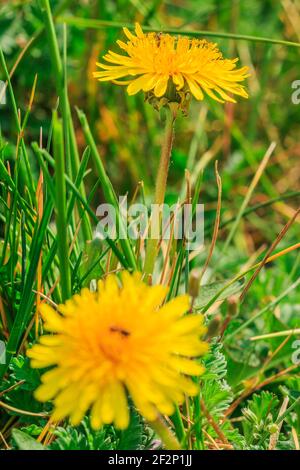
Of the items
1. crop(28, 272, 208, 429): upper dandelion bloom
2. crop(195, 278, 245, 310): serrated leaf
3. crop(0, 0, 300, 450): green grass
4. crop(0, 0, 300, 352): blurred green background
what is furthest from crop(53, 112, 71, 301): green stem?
crop(0, 0, 300, 352): blurred green background

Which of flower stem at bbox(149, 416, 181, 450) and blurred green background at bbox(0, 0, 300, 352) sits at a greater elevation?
blurred green background at bbox(0, 0, 300, 352)

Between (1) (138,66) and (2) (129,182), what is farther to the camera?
Result: (2) (129,182)

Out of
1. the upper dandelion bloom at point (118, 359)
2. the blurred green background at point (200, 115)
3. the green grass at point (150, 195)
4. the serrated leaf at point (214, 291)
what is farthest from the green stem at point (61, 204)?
the blurred green background at point (200, 115)

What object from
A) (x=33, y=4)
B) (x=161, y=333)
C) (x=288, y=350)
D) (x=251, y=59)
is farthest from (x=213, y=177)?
(x=161, y=333)

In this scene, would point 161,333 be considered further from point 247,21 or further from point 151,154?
point 247,21

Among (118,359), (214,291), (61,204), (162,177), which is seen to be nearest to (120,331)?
(118,359)

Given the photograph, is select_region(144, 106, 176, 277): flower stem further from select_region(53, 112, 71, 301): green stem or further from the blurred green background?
the blurred green background
